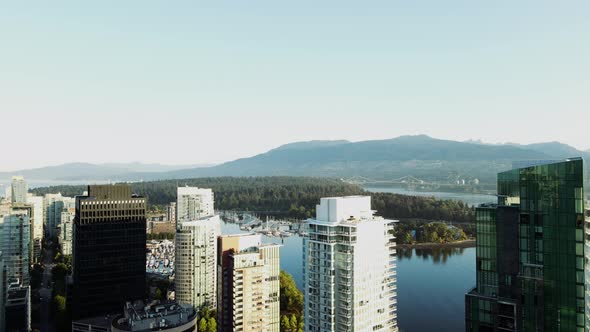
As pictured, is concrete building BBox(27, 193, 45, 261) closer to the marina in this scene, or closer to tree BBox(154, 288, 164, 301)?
the marina

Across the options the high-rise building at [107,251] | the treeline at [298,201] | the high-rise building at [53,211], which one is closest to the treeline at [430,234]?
the treeline at [298,201]

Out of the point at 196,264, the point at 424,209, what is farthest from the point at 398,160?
the point at 196,264

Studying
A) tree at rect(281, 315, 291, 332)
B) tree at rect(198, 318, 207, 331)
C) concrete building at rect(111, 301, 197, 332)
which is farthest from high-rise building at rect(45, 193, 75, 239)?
concrete building at rect(111, 301, 197, 332)

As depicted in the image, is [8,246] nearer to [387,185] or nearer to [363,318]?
[363,318]

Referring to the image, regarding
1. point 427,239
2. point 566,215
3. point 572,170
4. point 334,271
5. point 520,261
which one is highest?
point 572,170

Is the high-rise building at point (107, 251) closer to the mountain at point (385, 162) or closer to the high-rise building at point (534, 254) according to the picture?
the high-rise building at point (534, 254)

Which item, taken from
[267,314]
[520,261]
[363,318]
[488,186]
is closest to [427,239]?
[267,314]

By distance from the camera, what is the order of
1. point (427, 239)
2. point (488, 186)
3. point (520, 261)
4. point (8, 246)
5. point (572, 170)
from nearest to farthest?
point (572, 170) → point (520, 261) → point (8, 246) → point (427, 239) → point (488, 186)
